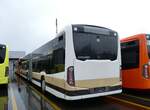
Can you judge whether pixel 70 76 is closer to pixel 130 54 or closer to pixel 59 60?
pixel 59 60

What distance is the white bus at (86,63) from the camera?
24.9 ft

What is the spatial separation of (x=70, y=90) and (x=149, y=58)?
A: 413cm

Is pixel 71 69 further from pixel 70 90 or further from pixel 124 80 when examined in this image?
pixel 124 80

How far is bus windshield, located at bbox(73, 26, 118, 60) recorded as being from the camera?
25.7 ft

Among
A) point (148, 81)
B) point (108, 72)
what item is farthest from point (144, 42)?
point (108, 72)

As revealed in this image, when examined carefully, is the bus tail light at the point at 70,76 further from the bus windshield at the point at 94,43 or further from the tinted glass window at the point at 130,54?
the tinted glass window at the point at 130,54

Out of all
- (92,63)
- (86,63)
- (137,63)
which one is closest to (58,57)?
(86,63)

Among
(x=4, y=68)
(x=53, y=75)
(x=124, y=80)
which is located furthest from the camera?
(x=4, y=68)

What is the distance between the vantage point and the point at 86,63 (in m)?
7.82

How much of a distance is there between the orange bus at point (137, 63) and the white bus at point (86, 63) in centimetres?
154

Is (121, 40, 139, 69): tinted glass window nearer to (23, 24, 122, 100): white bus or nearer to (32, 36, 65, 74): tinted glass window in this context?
(23, 24, 122, 100): white bus

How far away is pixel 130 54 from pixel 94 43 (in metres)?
3.04

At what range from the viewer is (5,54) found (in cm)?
1430

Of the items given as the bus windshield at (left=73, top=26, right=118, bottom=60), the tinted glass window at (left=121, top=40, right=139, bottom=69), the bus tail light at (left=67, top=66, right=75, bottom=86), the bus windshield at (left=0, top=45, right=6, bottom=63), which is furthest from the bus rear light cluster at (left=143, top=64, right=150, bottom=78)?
the bus windshield at (left=0, top=45, right=6, bottom=63)
